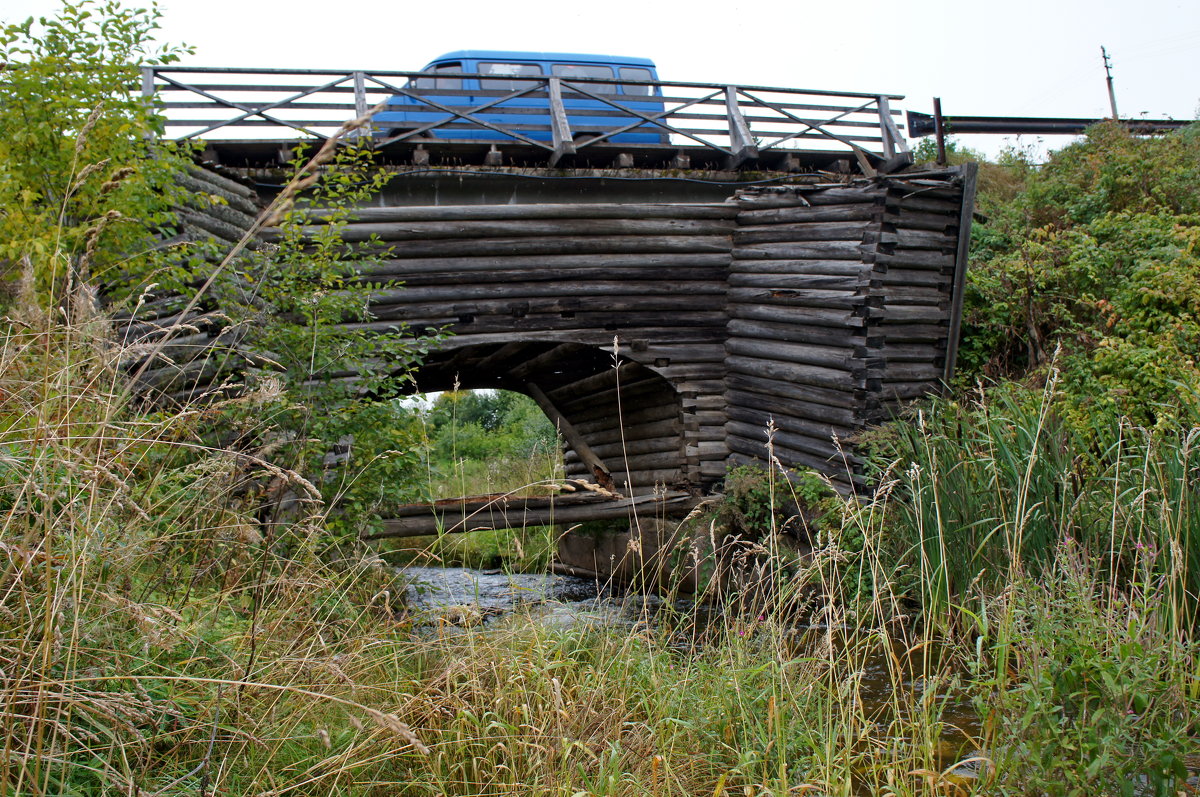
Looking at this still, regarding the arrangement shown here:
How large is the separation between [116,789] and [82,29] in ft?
14.6

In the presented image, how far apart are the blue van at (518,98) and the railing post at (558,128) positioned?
0.12m

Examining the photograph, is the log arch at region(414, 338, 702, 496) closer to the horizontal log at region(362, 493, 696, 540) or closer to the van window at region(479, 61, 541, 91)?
the horizontal log at region(362, 493, 696, 540)

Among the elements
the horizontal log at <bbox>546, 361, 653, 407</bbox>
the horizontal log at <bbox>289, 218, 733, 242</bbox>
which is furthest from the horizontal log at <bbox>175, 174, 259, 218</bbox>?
the horizontal log at <bbox>546, 361, 653, 407</bbox>

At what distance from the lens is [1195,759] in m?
2.87

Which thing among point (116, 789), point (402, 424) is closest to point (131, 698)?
point (116, 789)

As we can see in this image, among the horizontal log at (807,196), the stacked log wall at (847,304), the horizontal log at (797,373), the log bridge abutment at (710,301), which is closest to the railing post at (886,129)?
the log bridge abutment at (710,301)

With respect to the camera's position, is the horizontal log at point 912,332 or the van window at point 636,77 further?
the van window at point 636,77

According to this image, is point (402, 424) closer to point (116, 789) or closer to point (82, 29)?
point (82, 29)

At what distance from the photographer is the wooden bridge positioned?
875cm

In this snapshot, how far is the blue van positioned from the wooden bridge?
0.30 metres

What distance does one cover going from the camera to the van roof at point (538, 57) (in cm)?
1145

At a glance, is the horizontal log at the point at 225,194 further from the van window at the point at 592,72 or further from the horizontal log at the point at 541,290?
the van window at the point at 592,72

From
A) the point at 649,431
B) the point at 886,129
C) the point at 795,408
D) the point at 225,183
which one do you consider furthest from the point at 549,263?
the point at 886,129

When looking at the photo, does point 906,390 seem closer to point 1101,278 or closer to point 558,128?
point 1101,278
